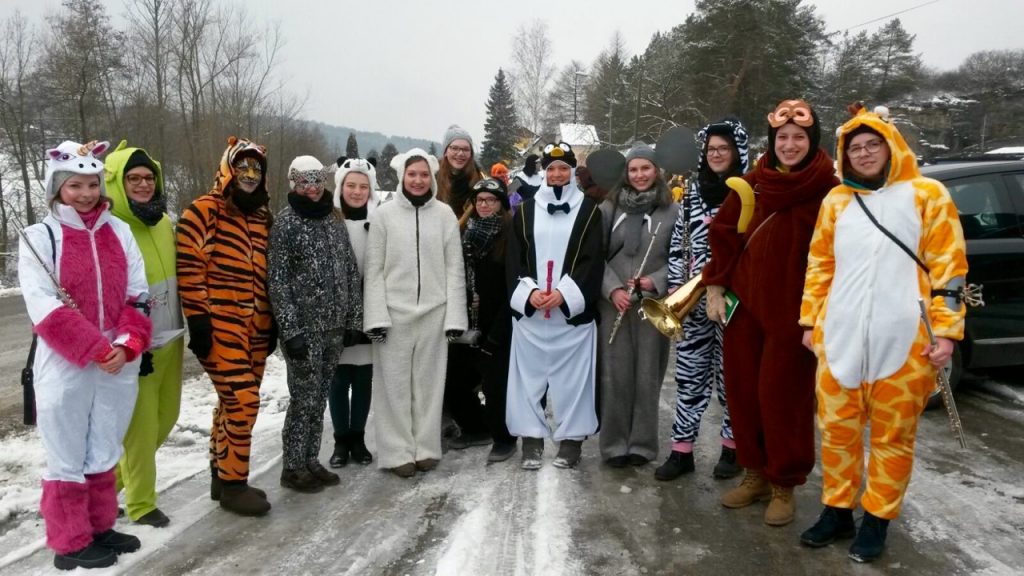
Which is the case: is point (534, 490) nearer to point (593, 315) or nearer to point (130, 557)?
point (593, 315)

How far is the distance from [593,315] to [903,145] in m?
2.09

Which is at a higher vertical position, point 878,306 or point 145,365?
point 878,306

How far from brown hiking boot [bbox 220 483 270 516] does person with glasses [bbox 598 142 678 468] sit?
7.28 feet

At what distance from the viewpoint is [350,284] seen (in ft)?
14.2

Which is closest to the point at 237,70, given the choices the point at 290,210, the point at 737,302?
the point at 290,210

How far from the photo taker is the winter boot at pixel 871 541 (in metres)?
3.22

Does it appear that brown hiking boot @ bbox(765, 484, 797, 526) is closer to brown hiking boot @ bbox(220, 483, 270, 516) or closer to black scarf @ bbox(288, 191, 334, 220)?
brown hiking boot @ bbox(220, 483, 270, 516)

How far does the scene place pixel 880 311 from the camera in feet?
10.1

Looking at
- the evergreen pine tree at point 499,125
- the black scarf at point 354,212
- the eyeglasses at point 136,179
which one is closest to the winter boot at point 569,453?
the black scarf at point 354,212

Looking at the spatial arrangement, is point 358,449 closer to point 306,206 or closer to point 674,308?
point 306,206

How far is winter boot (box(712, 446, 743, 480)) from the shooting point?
14.2ft

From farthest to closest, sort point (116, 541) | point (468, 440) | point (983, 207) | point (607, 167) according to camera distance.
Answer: point (983, 207) < point (468, 440) < point (607, 167) < point (116, 541)

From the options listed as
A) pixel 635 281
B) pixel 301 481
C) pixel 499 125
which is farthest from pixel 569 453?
pixel 499 125

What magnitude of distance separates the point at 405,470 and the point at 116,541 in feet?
5.56
